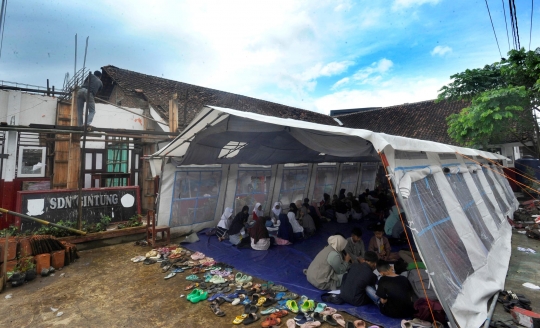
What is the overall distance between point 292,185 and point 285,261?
469cm

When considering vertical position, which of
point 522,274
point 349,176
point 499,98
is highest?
point 499,98

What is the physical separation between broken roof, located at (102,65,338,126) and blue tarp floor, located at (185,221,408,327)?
6.27 meters

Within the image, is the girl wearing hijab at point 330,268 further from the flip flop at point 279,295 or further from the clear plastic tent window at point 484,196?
the clear plastic tent window at point 484,196

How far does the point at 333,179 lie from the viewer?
1115 centimetres

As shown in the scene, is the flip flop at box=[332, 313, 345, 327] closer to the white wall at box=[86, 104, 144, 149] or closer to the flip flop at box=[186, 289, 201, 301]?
the flip flop at box=[186, 289, 201, 301]

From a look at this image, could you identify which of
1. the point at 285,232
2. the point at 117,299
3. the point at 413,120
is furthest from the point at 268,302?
the point at 413,120

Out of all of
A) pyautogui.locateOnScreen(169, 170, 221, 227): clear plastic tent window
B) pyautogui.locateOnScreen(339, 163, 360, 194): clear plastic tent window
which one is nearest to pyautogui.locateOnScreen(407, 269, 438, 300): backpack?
pyautogui.locateOnScreen(169, 170, 221, 227): clear plastic tent window

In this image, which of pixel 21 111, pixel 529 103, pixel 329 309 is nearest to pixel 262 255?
pixel 329 309

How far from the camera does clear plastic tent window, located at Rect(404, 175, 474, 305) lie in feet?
9.51

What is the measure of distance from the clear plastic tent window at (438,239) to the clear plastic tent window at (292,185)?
226 inches

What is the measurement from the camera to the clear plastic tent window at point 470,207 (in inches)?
185

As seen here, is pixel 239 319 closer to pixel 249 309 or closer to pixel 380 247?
pixel 249 309

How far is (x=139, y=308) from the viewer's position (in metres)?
3.53

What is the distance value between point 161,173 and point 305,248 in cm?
405
